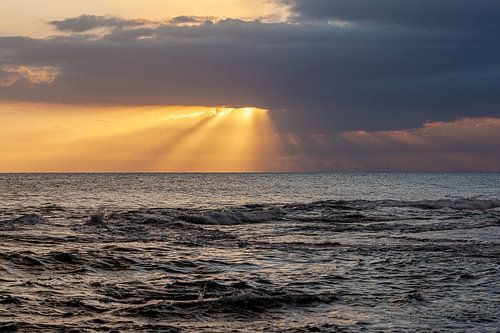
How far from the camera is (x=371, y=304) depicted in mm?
14781

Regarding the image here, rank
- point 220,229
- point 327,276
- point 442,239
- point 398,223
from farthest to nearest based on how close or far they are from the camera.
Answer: point 398,223, point 220,229, point 442,239, point 327,276

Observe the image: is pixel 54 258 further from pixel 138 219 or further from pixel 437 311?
pixel 138 219

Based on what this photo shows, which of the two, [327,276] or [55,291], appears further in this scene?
[327,276]

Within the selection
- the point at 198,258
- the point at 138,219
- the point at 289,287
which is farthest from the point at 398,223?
the point at 289,287

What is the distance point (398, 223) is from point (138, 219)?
15.8 m

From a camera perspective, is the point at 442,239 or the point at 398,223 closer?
the point at 442,239

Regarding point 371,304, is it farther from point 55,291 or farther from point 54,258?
point 54,258

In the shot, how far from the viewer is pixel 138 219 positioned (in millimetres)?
37156

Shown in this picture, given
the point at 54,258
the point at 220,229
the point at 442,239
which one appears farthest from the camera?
the point at 220,229

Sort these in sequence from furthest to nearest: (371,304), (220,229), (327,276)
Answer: (220,229) → (327,276) → (371,304)

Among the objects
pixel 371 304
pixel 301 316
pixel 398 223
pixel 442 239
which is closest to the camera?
pixel 301 316

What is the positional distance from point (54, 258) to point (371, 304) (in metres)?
10.5

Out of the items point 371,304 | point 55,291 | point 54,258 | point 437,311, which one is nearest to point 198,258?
point 54,258

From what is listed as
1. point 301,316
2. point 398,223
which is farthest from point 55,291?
point 398,223
